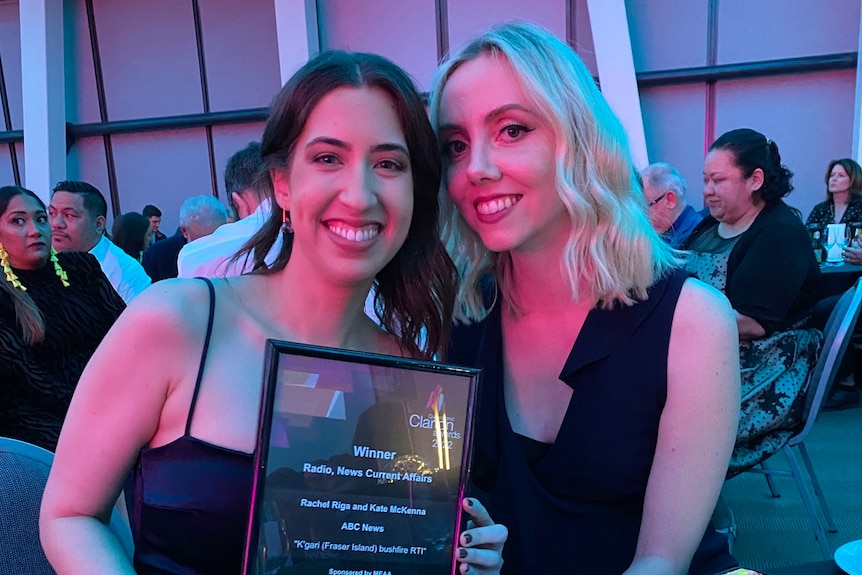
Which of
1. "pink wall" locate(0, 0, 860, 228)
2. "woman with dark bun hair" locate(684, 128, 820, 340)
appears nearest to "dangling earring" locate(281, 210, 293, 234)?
"woman with dark bun hair" locate(684, 128, 820, 340)

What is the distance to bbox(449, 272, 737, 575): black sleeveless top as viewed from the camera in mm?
1448

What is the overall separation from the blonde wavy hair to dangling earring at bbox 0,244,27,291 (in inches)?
109

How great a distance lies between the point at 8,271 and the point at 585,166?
324cm

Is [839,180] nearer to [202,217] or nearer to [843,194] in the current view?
[843,194]

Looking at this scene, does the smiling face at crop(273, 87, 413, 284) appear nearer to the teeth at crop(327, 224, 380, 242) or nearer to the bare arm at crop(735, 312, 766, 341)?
the teeth at crop(327, 224, 380, 242)

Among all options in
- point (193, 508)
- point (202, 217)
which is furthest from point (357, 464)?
point (202, 217)

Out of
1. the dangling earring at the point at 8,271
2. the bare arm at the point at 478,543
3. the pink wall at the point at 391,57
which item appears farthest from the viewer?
the pink wall at the point at 391,57

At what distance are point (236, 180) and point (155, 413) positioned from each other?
3320 mm

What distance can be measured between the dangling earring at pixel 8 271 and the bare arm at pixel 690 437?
3321 millimetres

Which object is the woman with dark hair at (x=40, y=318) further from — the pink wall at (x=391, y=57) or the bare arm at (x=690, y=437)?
the pink wall at (x=391, y=57)

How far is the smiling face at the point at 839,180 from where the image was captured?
6.22 metres

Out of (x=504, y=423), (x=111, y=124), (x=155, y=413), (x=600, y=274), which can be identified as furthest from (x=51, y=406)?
(x=111, y=124)

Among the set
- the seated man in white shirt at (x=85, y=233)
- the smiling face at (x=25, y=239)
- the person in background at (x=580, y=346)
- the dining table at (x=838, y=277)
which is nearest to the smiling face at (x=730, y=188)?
the person in background at (x=580, y=346)

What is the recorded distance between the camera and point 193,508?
1186 millimetres
